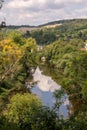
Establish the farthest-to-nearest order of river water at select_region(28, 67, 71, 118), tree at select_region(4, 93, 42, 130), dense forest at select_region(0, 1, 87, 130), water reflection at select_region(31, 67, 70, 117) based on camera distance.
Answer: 1. water reflection at select_region(31, 67, 70, 117)
2. river water at select_region(28, 67, 71, 118)
3. tree at select_region(4, 93, 42, 130)
4. dense forest at select_region(0, 1, 87, 130)

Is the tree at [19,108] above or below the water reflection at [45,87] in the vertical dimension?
above

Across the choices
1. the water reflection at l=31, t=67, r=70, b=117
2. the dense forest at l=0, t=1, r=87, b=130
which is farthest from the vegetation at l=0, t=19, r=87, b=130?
the water reflection at l=31, t=67, r=70, b=117

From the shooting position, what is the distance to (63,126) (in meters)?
20.4

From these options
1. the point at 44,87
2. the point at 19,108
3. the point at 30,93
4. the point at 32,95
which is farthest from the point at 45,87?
the point at 19,108

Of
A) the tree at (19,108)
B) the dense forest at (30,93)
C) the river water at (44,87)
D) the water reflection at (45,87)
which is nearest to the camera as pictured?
the dense forest at (30,93)

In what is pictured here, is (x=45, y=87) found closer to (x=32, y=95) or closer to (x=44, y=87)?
(x=44, y=87)

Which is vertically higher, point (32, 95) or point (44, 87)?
point (32, 95)

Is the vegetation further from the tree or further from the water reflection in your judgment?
the water reflection

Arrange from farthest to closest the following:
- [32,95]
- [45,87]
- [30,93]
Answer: [45,87] < [30,93] < [32,95]

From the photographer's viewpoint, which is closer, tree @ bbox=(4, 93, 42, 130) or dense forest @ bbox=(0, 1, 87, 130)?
dense forest @ bbox=(0, 1, 87, 130)

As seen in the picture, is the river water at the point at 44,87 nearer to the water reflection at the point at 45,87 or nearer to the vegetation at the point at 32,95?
the water reflection at the point at 45,87

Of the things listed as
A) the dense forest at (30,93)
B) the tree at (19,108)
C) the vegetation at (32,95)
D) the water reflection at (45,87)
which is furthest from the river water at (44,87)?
the tree at (19,108)

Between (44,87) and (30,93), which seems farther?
(44,87)

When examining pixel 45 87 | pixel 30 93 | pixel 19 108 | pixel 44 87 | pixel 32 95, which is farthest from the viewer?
pixel 44 87
